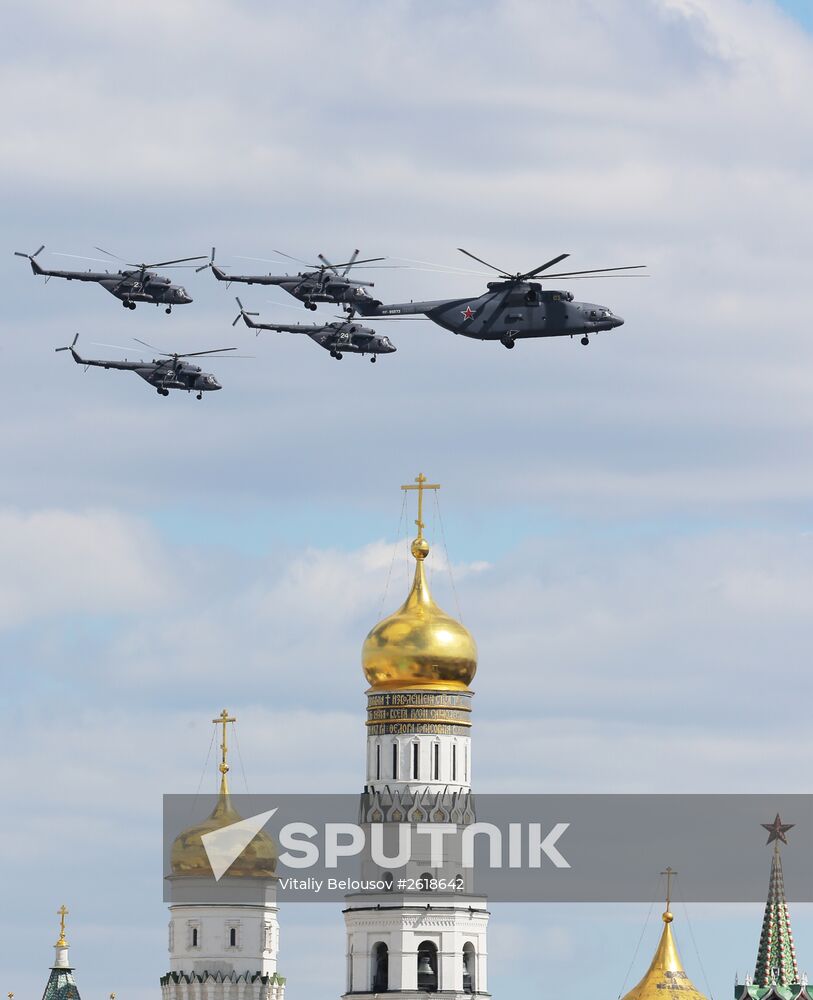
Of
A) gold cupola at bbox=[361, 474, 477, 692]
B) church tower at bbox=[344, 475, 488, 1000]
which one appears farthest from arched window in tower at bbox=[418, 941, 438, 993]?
gold cupola at bbox=[361, 474, 477, 692]

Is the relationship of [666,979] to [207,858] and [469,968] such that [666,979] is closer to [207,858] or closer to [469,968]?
[469,968]

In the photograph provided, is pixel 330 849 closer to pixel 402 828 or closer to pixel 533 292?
pixel 402 828

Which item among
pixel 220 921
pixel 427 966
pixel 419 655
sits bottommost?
pixel 427 966

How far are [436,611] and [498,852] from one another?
7.87m

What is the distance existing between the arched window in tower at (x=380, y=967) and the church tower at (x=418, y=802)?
3 cm

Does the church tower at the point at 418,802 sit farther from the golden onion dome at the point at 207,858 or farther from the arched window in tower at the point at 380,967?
the golden onion dome at the point at 207,858

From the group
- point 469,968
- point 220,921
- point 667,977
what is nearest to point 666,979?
point 667,977

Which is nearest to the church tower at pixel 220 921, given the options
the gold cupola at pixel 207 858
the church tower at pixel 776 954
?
the gold cupola at pixel 207 858

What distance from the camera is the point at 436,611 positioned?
161625 millimetres

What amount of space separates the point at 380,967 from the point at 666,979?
35.2 feet

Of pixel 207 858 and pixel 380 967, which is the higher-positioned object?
pixel 207 858

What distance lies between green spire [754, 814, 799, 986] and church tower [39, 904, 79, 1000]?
21216 millimetres

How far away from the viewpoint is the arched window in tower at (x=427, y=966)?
15838 cm

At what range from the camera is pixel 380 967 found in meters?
159
